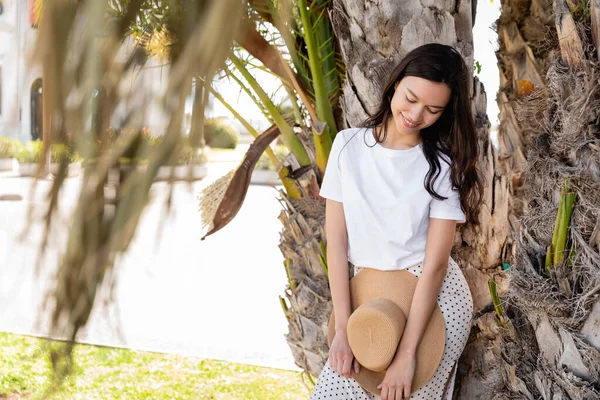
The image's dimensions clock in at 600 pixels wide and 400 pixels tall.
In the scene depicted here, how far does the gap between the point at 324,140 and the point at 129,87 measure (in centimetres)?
206

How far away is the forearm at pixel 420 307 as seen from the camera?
5.56 feet

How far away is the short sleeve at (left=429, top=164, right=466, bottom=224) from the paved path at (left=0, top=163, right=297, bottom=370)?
535 mm

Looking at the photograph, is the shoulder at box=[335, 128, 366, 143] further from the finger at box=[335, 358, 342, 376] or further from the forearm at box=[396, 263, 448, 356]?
the finger at box=[335, 358, 342, 376]

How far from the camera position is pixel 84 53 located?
1.20 feet

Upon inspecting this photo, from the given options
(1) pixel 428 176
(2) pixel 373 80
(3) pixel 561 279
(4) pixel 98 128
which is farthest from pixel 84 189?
(2) pixel 373 80

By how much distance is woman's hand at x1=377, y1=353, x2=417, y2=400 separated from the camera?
168cm

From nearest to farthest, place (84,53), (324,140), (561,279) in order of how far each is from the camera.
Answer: (84,53) < (561,279) < (324,140)

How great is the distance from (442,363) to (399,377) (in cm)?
16

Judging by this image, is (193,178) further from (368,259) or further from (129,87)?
(368,259)

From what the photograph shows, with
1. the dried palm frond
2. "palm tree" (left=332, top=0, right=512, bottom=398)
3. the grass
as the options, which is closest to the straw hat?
"palm tree" (left=332, top=0, right=512, bottom=398)

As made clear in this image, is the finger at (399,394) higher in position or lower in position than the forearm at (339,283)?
lower

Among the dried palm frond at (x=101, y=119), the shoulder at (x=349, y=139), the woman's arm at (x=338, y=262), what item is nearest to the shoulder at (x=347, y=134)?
the shoulder at (x=349, y=139)

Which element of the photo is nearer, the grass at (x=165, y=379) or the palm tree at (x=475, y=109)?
the palm tree at (x=475, y=109)

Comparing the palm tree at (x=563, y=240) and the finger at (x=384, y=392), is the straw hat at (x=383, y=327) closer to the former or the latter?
the finger at (x=384, y=392)
